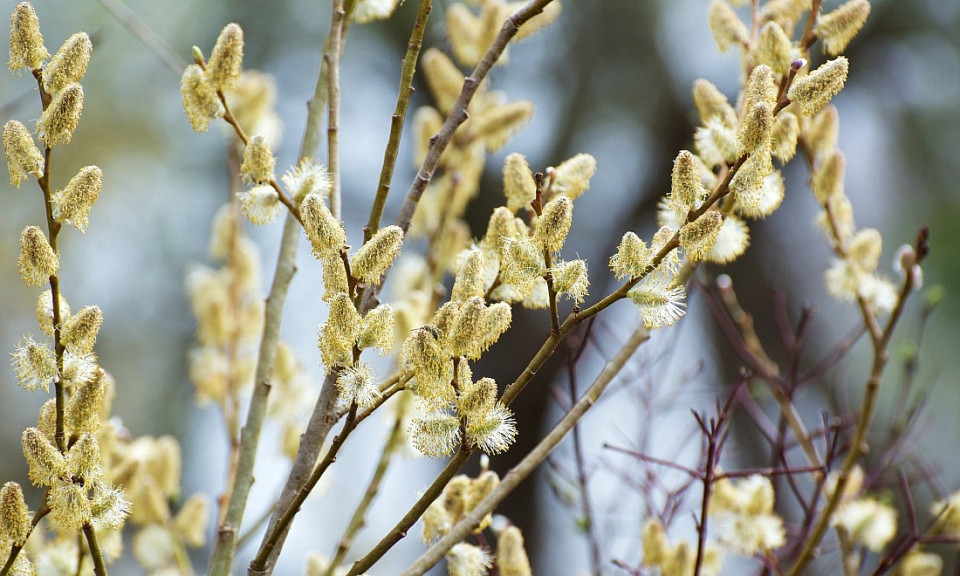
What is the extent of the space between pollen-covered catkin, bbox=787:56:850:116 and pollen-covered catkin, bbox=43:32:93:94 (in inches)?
11.8

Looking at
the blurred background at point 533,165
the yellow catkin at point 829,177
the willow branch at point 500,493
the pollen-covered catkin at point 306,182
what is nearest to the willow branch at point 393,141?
the pollen-covered catkin at point 306,182

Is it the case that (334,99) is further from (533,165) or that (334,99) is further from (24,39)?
(533,165)

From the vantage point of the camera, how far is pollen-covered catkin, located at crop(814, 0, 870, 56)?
1.64 feet

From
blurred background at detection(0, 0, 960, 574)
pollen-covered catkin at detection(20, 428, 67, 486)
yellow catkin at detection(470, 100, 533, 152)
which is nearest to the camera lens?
pollen-covered catkin at detection(20, 428, 67, 486)

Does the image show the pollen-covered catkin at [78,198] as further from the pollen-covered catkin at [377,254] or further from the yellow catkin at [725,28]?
the yellow catkin at [725,28]

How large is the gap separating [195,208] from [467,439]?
2211 millimetres

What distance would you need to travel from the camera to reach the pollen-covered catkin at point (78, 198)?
381 mm

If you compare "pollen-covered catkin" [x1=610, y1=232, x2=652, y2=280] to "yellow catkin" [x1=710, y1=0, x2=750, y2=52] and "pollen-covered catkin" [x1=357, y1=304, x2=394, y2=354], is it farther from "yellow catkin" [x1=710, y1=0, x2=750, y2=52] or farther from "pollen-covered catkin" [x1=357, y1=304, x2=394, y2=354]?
"yellow catkin" [x1=710, y1=0, x2=750, y2=52]

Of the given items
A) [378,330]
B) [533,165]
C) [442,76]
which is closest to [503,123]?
[442,76]

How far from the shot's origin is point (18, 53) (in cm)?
39


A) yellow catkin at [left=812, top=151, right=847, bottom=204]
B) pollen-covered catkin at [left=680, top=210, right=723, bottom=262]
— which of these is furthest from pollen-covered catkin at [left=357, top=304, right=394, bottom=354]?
yellow catkin at [left=812, top=151, right=847, bottom=204]

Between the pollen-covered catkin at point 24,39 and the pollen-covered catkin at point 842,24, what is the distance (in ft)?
1.29

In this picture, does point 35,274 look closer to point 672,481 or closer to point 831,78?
point 831,78

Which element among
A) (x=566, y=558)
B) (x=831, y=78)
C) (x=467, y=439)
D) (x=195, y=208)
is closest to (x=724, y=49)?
(x=831, y=78)
